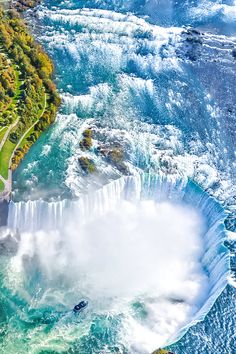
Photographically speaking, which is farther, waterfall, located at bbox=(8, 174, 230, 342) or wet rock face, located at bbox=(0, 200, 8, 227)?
wet rock face, located at bbox=(0, 200, 8, 227)

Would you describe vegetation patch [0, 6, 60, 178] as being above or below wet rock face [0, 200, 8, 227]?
above

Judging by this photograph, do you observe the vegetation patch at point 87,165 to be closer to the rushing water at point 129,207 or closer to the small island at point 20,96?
the rushing water at point 129,207

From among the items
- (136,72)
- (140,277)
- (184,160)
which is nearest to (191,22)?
(136,72)

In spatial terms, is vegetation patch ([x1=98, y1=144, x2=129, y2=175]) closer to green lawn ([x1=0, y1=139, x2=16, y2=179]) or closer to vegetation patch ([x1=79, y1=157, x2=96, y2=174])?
vegetation patch ([x1=79, y1=157, x2=96, y2=174])

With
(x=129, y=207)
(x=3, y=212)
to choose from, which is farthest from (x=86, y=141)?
(x=3, y=212)

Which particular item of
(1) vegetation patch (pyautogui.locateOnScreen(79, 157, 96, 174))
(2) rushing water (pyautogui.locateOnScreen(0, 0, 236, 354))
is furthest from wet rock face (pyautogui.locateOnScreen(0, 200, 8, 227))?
(1) vegetation patch (pyautogui.locateOnScreen(79, 157, 96, 174))

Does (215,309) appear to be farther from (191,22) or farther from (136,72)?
(191,22)

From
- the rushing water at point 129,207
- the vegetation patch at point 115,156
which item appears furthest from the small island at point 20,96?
the vegetation patch at point 115,156
